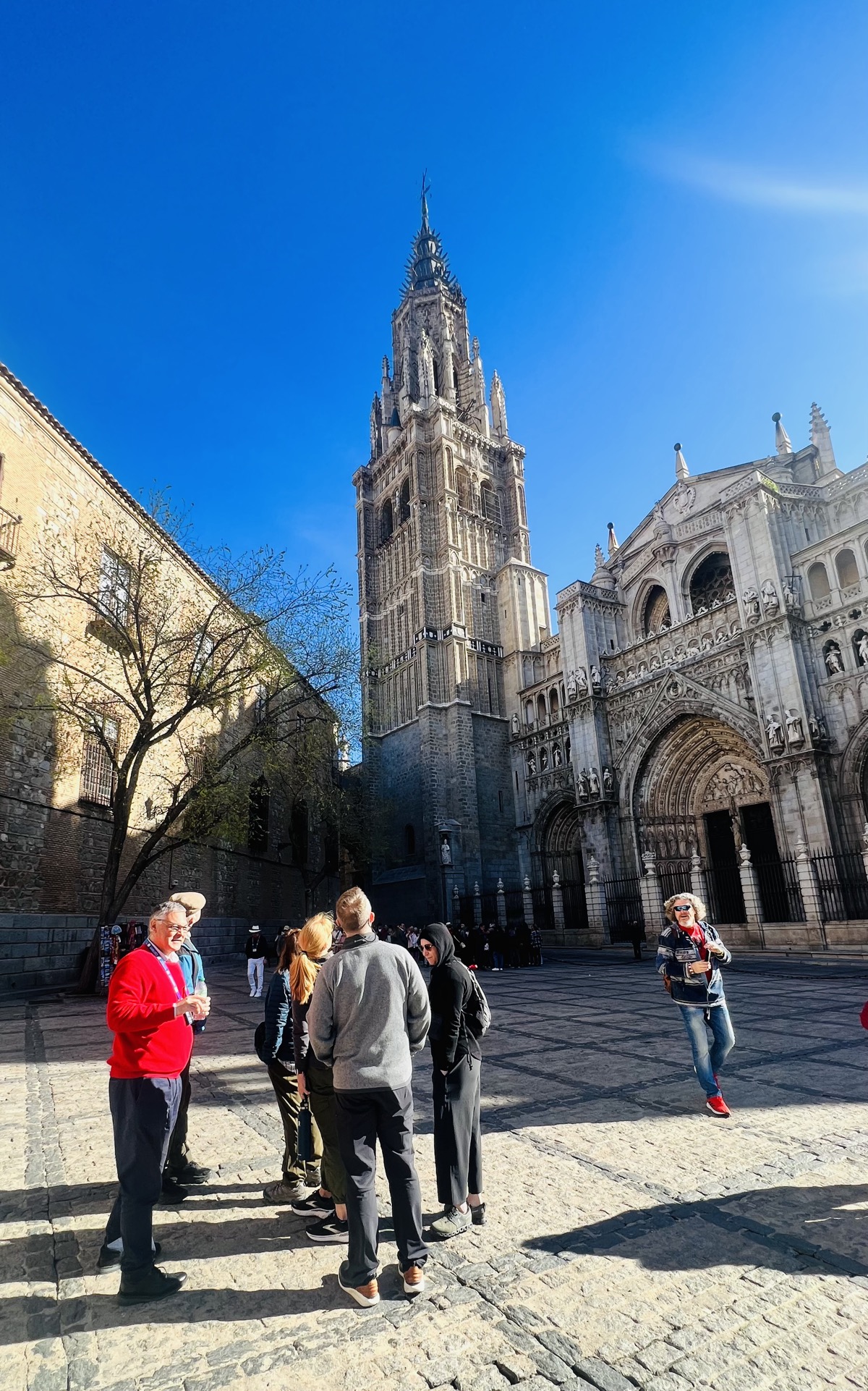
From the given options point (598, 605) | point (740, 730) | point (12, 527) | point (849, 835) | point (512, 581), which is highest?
point (512, 581)

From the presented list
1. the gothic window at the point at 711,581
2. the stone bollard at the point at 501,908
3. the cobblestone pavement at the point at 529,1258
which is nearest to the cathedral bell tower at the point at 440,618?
the stone bollard at the point at 501,908

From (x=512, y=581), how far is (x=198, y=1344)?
36796 mm

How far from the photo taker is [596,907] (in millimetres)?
24953

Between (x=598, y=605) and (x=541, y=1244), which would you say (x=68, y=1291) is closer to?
(x=541, y=1244)

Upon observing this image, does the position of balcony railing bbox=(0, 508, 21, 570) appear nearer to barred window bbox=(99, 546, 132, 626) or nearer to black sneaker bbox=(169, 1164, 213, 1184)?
barred window bbox=(99, 546, 132, 626)

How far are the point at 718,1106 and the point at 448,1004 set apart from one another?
2674 mm

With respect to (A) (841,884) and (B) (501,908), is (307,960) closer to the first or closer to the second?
(A) (841,884)

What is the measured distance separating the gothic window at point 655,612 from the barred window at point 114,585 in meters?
20.6

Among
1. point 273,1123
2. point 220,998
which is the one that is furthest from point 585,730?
point 273,1123

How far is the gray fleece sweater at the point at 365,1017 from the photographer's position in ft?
10.3

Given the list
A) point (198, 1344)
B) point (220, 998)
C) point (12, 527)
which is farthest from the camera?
point (12, 527)

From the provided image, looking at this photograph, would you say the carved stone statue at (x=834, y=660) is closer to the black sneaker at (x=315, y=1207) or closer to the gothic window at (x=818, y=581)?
the gothic window at (x=818, y=581)

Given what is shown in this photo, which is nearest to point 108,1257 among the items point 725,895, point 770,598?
point 770,598

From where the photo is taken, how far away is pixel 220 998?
13992 millimetres
